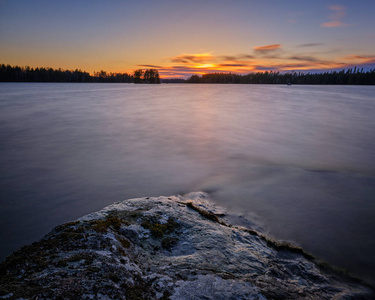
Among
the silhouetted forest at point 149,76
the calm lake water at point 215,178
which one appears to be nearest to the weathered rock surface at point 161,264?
the calm lake water at point 215,178

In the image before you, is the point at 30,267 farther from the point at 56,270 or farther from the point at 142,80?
the point at 142,80

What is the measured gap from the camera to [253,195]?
6.79m

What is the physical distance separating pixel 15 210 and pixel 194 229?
16.7 ft

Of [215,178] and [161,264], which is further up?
[161,264]

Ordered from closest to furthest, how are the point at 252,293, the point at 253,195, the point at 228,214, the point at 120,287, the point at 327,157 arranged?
the point at 120,287, the point at 252,293, the point at 228,214, the point at 253,195, the point at 327,157

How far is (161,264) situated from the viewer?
298 centimetres

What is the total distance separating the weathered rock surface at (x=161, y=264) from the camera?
7.46 feet

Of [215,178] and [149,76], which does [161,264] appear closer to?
[215,178]

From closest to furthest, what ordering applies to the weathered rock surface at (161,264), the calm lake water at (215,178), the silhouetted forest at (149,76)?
the weathered rock surface at (161,264), the calm lake water at (215,178), the silhouetted forest at (149,76)

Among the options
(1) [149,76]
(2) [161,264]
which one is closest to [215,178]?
(2) [161,264]

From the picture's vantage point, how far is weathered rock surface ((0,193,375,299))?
2.27 meters

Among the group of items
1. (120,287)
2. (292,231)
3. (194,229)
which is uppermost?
(120,287)

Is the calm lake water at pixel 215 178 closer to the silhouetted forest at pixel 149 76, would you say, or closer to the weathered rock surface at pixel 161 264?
the weathered rock surface at pixel 161 264

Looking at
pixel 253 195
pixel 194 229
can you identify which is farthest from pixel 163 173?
pixel 194 229
